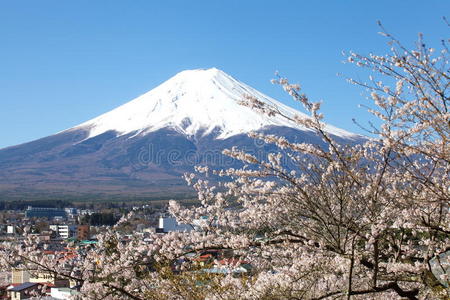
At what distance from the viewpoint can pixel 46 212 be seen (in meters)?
81.4

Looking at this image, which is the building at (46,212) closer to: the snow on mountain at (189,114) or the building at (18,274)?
the building at (18,274)

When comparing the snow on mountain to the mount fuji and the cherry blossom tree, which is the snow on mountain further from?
the cherry blossom tree

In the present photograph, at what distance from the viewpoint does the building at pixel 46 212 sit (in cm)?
7781

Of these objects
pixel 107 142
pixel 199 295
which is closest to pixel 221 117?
pixel 107 142

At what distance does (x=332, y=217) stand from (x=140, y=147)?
487ft

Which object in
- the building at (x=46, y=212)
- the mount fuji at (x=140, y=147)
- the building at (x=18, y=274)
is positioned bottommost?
the building at (x=46, y=212)

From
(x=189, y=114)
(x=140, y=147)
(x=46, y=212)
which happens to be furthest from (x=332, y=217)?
(x=189, y=114)

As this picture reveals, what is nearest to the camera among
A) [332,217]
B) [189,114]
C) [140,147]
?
[332,217]

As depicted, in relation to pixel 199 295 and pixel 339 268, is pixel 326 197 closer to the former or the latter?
pixel 339 268

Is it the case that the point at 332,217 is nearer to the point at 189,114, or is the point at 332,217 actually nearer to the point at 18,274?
the point at 18,274

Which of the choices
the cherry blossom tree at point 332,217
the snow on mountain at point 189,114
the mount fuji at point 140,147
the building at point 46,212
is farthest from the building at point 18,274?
the snow on mountain at point 189,114

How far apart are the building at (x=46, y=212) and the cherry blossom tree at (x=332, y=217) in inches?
2952

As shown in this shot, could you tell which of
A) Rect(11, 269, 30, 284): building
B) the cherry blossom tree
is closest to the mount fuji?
Rect(11, 269, 30, 284): building

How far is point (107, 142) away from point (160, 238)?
6445 inches
